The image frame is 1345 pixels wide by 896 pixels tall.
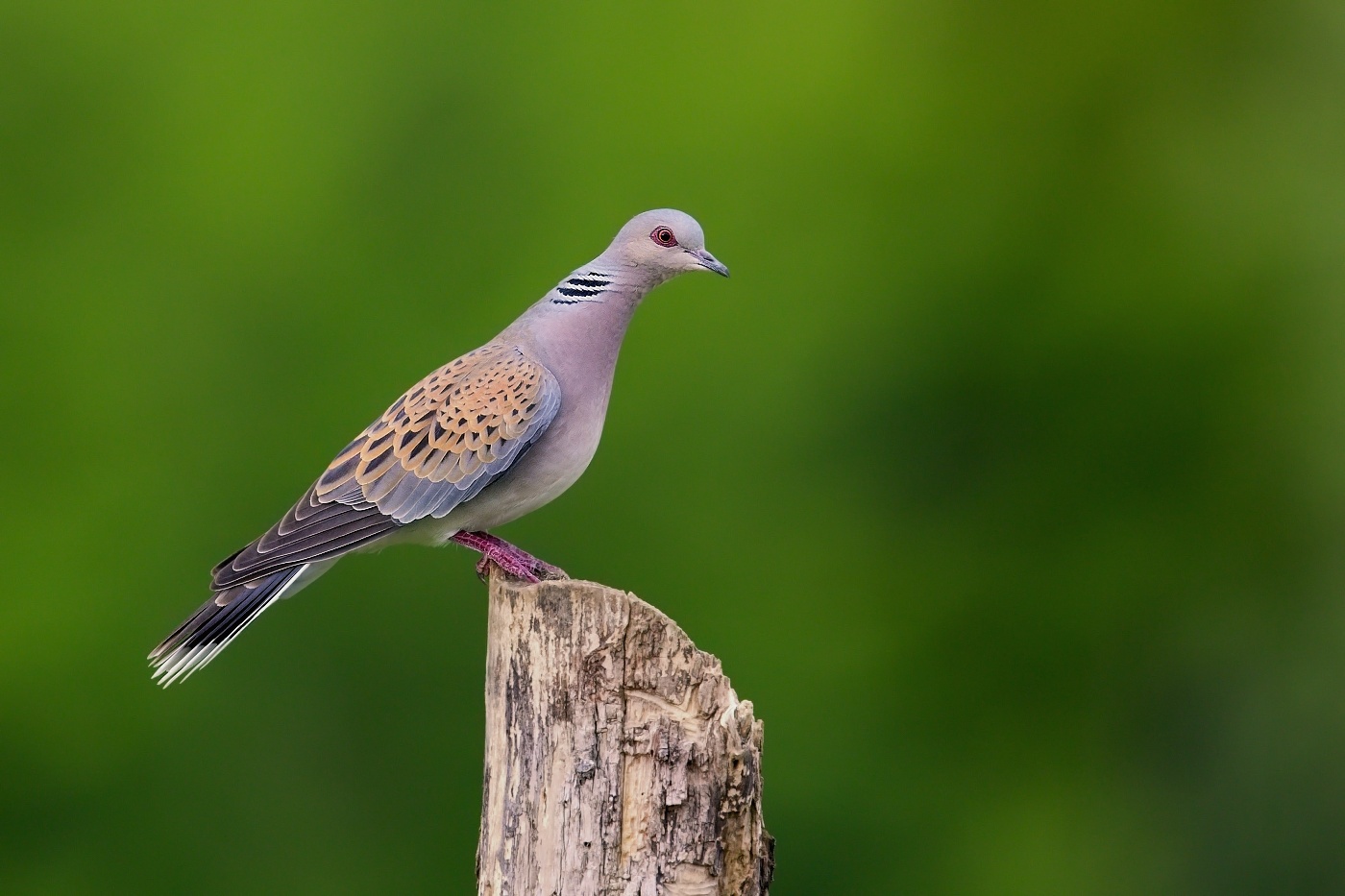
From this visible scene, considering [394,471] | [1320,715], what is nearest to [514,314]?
[394,471]

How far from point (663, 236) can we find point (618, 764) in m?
1.80

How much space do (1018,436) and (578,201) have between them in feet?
10.8

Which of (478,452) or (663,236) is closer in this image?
(478,452)

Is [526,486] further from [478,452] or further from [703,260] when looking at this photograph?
[703,260]

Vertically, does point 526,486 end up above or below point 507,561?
above

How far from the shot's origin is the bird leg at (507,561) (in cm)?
473

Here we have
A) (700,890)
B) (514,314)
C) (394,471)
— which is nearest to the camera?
(700,890)

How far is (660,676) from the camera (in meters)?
3.94

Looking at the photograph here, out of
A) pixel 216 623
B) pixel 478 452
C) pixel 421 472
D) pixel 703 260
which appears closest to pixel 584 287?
pixel 703 260

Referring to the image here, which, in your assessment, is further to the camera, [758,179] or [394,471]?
[758,179]

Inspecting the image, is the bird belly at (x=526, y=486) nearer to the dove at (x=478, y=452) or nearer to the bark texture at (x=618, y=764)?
the dove at (x=478, y=452)

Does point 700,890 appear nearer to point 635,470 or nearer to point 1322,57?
point 635,470

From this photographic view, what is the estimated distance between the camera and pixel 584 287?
16.6ft

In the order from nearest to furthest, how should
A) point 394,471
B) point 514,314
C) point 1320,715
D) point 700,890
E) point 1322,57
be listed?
point 700,890
point 394,471
point 514,314
point 1320,715
point 1322,57
